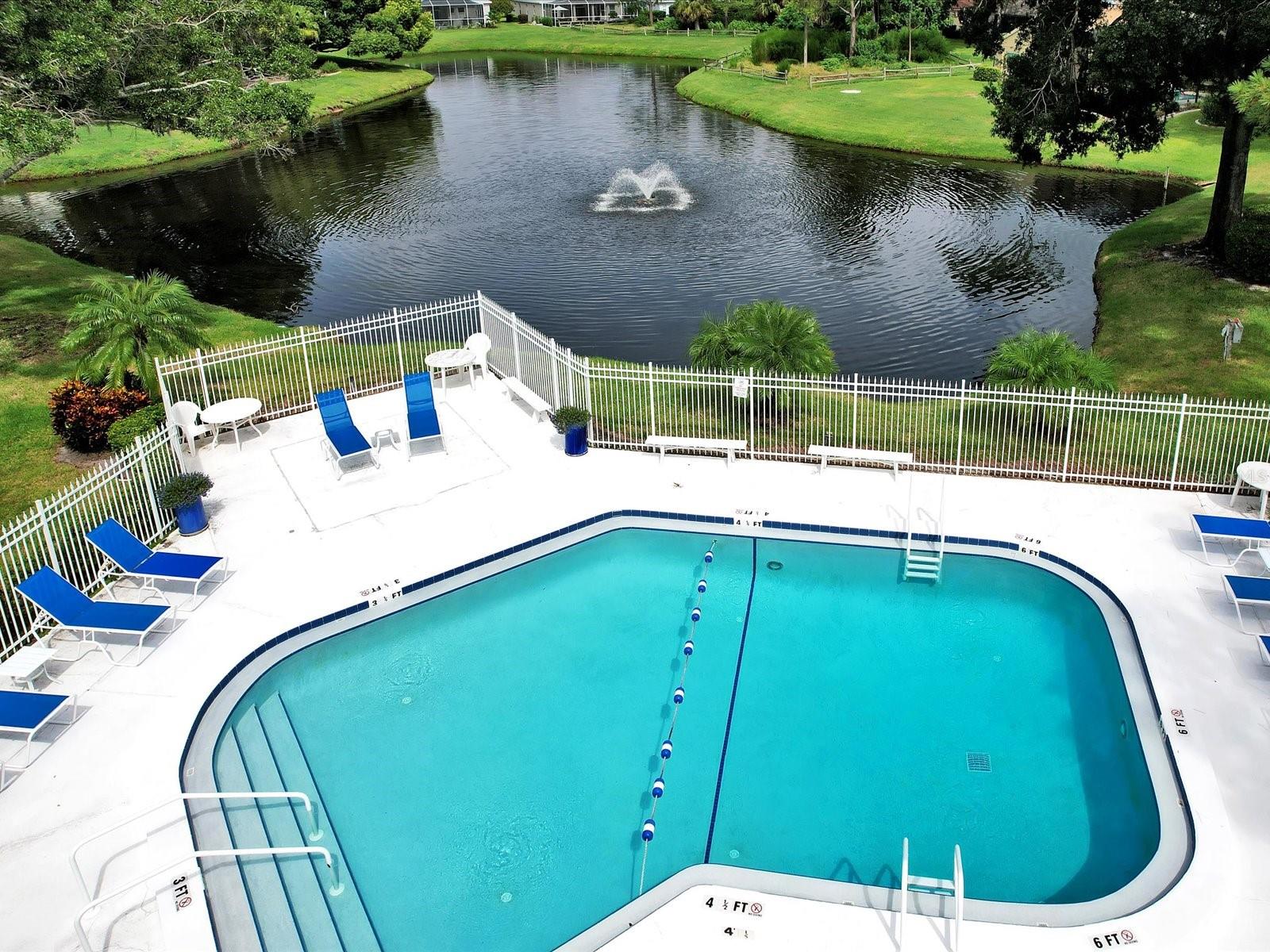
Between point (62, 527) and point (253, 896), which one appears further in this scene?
point (62, 527)

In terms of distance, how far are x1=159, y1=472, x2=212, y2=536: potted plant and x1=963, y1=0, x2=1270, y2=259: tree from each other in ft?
65.6

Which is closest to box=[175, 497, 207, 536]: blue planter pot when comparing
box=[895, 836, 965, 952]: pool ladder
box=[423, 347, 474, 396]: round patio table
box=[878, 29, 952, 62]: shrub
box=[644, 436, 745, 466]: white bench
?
box=[423, 347, 474, 396]: round patio table

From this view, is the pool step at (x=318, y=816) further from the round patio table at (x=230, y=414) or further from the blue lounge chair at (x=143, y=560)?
the round patio table at (x=230, y=414)

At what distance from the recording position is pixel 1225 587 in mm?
13086

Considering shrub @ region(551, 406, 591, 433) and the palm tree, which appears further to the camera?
the palm tree

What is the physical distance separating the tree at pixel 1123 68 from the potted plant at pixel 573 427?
14.3m

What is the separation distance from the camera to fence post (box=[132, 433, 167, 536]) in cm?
1474

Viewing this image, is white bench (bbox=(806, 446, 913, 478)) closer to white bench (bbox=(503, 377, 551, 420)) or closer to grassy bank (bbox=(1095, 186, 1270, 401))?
white bench (bbox=(503, 377, 551, 420))


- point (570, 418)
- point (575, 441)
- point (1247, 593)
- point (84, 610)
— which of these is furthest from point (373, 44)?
point (1247, 593)

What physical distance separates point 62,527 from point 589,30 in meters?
89.9

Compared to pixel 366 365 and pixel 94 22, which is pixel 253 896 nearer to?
pixel 366 365

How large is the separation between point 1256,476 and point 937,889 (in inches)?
338

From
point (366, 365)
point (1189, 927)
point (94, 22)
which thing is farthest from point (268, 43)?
point (1189, 927)

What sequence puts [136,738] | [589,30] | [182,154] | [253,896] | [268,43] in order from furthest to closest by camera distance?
[589,30], [182,154], [268,43], [136,738], [253,896]
